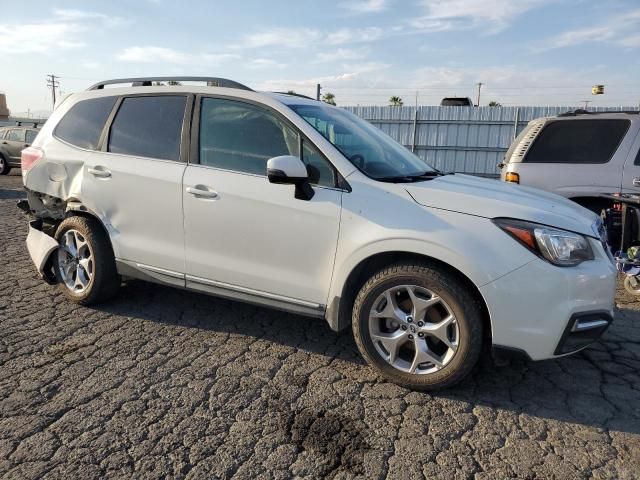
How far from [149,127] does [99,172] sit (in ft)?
1.89

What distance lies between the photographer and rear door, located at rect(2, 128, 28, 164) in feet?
52.7

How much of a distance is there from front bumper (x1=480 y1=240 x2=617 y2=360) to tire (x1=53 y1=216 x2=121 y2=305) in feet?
10.1

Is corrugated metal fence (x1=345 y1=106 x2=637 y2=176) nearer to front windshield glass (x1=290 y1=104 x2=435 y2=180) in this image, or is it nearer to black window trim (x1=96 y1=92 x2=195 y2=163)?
front windshield glass (x1=290 y1=104 x2=435 y2=180)

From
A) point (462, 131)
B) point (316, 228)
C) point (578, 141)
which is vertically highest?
point (462, 131)

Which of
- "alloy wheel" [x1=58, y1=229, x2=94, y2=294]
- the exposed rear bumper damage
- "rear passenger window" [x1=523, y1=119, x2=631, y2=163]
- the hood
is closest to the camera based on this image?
the hood

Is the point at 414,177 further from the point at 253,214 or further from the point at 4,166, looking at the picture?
the point at 4,166

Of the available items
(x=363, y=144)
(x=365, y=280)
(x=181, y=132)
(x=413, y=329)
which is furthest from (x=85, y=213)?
(x=413, y=329)

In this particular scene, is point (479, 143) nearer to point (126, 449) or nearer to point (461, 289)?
point (461, 289)

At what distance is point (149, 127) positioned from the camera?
3.89 metres

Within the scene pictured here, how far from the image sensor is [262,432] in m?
2.56

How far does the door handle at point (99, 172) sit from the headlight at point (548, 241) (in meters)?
3.03

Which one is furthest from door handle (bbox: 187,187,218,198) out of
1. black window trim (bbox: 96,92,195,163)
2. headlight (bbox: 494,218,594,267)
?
headlight (bbox: 494,218,594,267)

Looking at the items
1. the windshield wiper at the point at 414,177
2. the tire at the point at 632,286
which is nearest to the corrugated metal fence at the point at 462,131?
the tire at the point at 632,286

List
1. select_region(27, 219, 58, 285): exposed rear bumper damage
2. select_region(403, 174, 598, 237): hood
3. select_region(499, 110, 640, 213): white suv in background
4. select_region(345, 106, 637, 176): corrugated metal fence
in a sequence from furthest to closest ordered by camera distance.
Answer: select_region(345, 106, 637, 176): corrugated metal fence < select_region(499, 110, 640, 213): white suv in background < select_region(27, 219, 58, 285): exposed rear bumper damage < select_region(403, 174, 598, 237): hood
